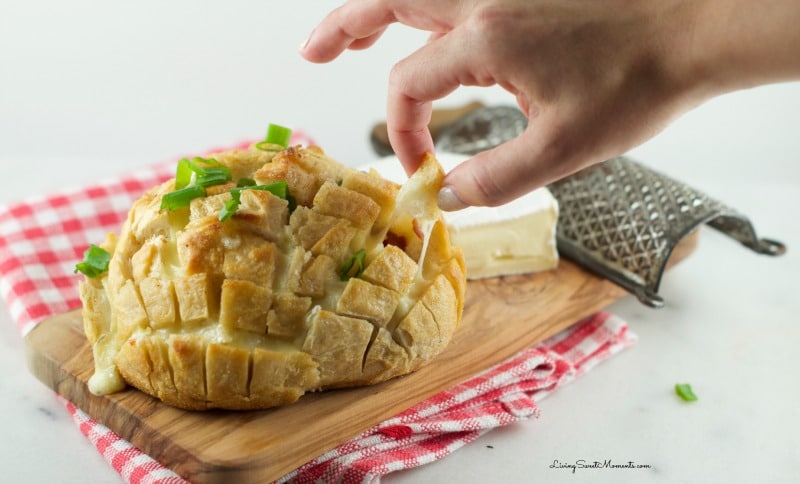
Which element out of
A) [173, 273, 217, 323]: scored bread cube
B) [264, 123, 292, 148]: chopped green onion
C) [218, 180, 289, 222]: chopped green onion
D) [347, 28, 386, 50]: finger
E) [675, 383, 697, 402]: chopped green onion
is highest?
[347, 28, 386, 50]: finger

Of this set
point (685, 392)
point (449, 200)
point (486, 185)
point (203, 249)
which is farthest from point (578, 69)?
point (685, 392)

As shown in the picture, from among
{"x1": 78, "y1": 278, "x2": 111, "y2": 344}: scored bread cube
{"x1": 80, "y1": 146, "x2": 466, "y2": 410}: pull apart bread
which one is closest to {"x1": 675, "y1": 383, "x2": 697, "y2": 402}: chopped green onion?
{"x1": 80, "y1": 146, "x2": 466, "y2": 410}: pull apart bread

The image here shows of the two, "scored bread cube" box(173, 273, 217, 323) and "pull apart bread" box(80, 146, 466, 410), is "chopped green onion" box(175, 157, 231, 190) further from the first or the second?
"scored bread cube" box(173, 273, 217, 323)

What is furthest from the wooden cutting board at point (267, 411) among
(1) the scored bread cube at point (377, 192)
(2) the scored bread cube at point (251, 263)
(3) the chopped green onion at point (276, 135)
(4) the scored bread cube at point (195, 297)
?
(3) the chopped green onion at point (276, 135)

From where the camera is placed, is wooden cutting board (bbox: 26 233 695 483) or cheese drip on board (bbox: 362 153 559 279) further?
cheese drip on board (bbox: 362 153 559 279)

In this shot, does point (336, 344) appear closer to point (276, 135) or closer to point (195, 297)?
point (195, 297)

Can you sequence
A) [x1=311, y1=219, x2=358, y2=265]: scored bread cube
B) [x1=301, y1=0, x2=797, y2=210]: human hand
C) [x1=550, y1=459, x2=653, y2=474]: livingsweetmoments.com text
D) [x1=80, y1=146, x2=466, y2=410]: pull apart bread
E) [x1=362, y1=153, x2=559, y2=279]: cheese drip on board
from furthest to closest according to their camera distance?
[x1=362, y1=153, x2=559, y2=279]: cheese drip on board, [x1=550, y1=459, x2=653, y2=474]: livingsweetmoments.com text, [x1=311, y1=219, x2=358, y2=265]: scored bread cube, [x1=80, y1=146, x2=466, y2=410]: pull apart bread, [x1=301, y1=0, x2=797, y2=210]: human hand
